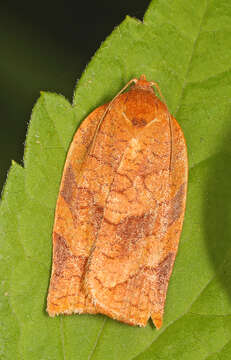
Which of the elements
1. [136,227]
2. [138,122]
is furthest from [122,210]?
[138,122]

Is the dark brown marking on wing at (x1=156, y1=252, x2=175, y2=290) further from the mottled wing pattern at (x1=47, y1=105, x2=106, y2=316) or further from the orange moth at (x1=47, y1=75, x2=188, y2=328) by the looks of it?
the mottled wing pattern at (x1=47, y1=105, x2=106, y2=316)

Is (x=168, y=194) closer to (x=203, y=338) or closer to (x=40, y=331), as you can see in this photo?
(x=203, y=338)

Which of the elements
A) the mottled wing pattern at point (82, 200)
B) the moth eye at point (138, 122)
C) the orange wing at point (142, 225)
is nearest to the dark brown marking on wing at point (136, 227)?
the orange wing at point (142, 225)

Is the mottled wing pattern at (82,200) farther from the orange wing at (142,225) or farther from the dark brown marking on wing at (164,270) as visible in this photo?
the dark brown marking on wing at (164,270)

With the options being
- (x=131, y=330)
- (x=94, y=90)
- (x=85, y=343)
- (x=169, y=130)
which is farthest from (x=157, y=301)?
(x=94, y=90)

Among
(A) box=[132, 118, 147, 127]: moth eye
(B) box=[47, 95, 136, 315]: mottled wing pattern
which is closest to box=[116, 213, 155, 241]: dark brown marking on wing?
(B) box=[47, 95, 136, 315]: mottled wing pattern
